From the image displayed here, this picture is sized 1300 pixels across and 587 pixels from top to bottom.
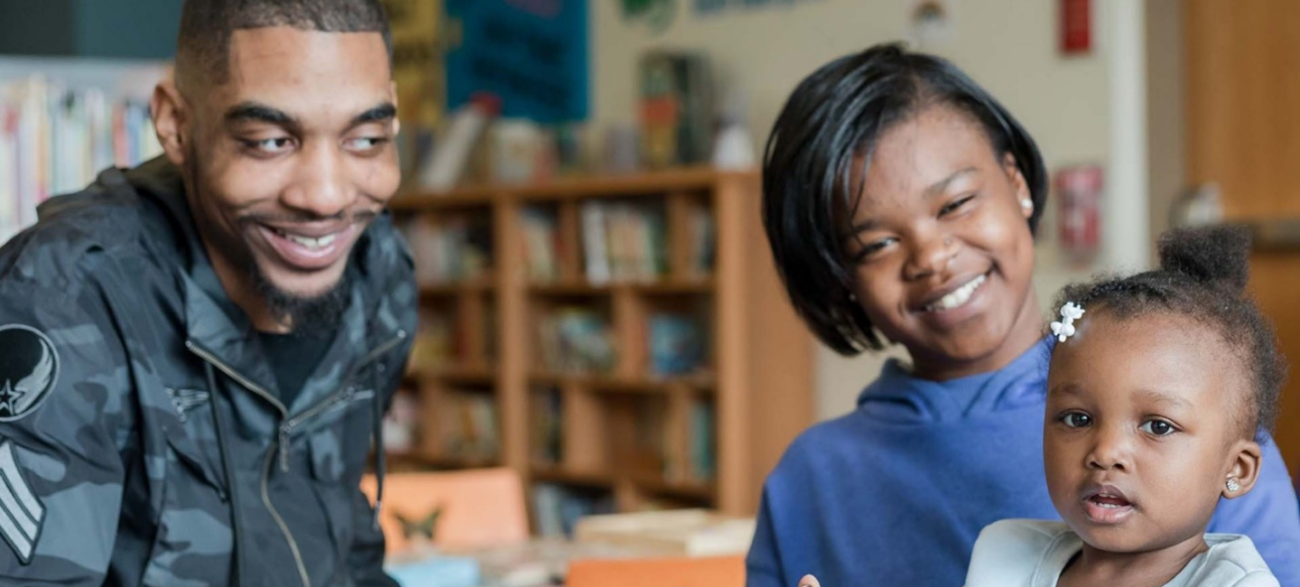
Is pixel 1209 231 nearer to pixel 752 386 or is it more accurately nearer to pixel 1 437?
pixel 1 437

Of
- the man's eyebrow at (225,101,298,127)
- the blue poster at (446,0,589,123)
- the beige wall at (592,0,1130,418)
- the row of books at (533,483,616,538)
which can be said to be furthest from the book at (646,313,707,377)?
the man's eyebrow at (225,101,298,127)

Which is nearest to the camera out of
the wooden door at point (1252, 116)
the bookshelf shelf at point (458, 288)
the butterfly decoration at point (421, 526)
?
the butterfly decoration at point (421, 526)

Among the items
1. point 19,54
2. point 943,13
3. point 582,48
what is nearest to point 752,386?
point 943,13

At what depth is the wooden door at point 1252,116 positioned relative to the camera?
3812mm

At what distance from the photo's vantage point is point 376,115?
176cm

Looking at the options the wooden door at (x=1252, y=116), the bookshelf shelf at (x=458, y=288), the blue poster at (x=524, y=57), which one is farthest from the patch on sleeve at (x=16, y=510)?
the blue poster at (x=524, y=57)

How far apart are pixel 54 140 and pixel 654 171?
8.03 ft

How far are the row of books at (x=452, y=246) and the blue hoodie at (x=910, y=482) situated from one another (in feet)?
14.1

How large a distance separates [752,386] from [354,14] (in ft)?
10.7

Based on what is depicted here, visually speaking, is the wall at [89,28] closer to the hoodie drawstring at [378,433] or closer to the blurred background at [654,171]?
the blurred background at [654,171]

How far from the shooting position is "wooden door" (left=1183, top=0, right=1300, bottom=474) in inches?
150

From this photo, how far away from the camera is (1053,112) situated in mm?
4180

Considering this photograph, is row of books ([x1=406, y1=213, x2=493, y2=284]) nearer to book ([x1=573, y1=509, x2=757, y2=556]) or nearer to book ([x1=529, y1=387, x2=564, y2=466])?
book ([x1=529, y1=387, x2=564, y2=466])

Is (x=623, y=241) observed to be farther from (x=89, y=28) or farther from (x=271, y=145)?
(x=271, y=145)
